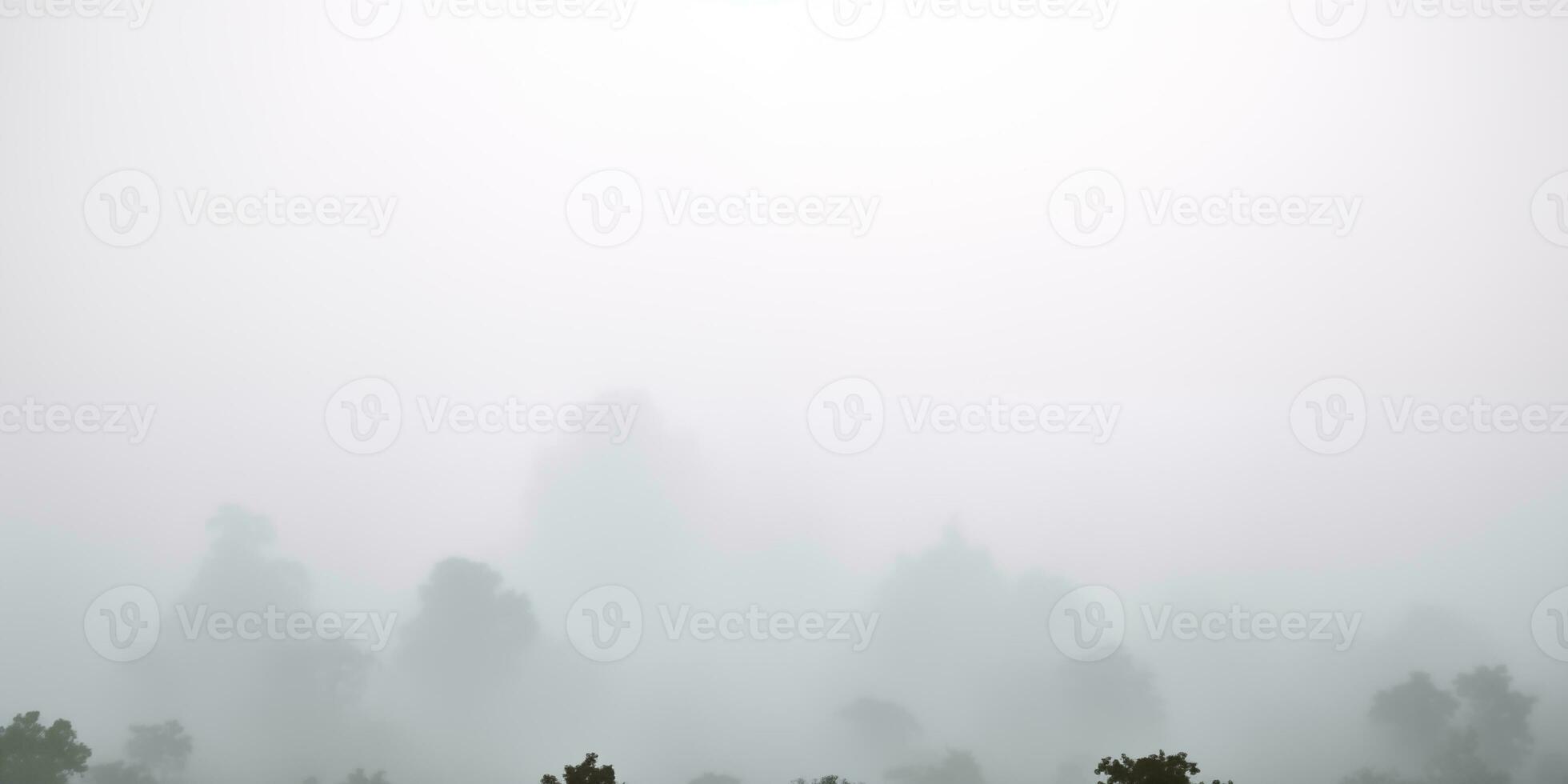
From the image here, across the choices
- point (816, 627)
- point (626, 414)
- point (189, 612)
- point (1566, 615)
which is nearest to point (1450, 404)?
point (1566, 615)

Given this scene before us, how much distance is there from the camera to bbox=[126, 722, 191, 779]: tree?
112ft

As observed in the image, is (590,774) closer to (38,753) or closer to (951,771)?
(951,771)

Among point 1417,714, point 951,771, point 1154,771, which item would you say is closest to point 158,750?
point 951,771

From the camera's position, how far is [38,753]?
100 feet

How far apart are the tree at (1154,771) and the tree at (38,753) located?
33.2m

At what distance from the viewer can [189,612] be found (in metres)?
32.3

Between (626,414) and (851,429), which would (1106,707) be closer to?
(851,429)

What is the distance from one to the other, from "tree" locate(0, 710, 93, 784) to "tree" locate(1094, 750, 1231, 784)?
3324 cm

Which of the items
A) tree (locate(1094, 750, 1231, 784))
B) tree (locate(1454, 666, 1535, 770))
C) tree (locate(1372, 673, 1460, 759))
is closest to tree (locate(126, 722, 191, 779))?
tree (locate(1094, 750, 1231, 784))

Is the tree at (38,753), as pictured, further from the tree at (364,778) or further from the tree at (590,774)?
the tree at (590,774)

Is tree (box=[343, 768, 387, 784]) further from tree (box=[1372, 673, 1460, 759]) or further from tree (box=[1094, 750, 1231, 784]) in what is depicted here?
tree (box=[1372, 673, 1460, 759])

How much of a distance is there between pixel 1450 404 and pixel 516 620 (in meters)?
34.3

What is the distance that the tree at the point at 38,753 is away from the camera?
30.0 m

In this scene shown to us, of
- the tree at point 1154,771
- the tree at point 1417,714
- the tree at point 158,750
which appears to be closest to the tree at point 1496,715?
the tree at point 1417,714
